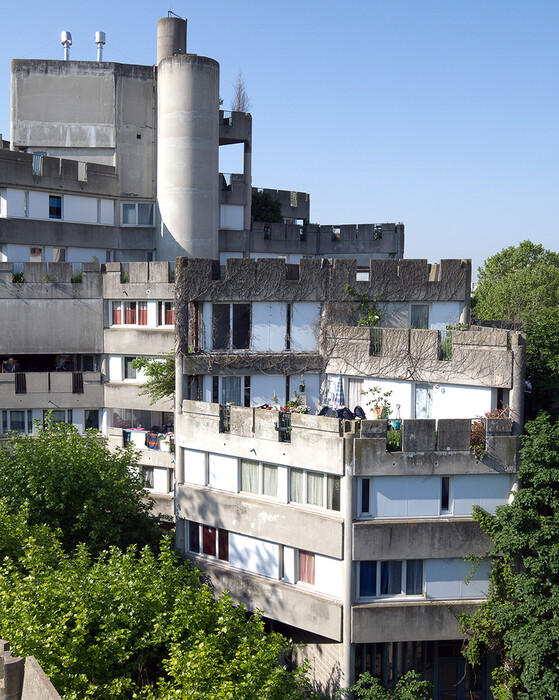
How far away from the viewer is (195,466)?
31.5 meters

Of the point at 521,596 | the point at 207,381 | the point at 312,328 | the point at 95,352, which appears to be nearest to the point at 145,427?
the point at 95,352

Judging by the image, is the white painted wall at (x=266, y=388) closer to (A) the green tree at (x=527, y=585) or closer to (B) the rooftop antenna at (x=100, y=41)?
(A) the green tree at (x=527, y=585)

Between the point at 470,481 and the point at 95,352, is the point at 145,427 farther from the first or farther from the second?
the point at 470,481

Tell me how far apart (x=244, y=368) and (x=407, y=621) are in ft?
38.8

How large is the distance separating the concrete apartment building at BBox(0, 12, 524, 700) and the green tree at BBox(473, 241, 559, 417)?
3335mm

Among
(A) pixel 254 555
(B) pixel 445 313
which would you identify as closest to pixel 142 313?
(A) pixel 254 555

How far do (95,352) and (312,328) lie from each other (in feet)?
40.1

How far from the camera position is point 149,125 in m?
46.8

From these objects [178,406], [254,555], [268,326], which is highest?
[268,326]

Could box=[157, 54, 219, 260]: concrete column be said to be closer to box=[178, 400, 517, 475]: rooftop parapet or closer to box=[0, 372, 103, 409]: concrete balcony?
box=[0, 372, 103, 409]: concrete balcony

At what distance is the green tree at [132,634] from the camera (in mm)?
20531

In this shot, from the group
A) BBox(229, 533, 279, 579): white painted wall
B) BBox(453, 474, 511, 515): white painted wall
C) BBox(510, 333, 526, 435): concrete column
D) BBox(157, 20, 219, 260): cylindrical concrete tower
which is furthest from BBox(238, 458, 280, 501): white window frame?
BBox(157, 20, 219, 260): cylindrical concrete tower

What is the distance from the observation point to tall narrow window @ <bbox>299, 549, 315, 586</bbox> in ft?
92.6

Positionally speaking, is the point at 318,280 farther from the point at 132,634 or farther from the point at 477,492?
the point at 132,634
